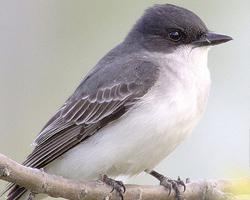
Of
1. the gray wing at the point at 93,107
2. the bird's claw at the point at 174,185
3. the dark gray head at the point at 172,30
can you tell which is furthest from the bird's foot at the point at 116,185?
the dark gray head at the point at 172,30

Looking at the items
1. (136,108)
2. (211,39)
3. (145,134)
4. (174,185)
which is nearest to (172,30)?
(211,39)

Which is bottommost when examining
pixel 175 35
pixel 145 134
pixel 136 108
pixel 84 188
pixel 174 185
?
pixel 174 185

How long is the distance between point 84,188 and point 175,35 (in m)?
1.50

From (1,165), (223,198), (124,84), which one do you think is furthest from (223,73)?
(1,165)

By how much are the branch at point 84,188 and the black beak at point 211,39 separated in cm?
99

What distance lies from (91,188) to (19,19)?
3.75 metres

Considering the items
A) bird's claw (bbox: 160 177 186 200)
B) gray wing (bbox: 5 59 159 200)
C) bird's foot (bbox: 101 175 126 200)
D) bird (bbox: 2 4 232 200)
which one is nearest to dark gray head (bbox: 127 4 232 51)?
bird (bbox: 2 4 232 200)

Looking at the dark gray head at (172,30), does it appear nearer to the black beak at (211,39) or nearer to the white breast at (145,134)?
the black beak at (211,39)

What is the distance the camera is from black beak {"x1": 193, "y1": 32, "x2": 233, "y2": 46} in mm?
5137

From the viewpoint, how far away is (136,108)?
191 inches

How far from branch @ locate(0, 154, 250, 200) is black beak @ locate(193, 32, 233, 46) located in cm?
99

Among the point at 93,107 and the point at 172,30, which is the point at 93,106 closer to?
the point at 93,107

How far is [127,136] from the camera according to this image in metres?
4.73

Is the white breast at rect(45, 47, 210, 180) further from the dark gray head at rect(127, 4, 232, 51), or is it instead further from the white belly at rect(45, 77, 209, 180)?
the dark gray head at rect(127, 4, 232, 51)
